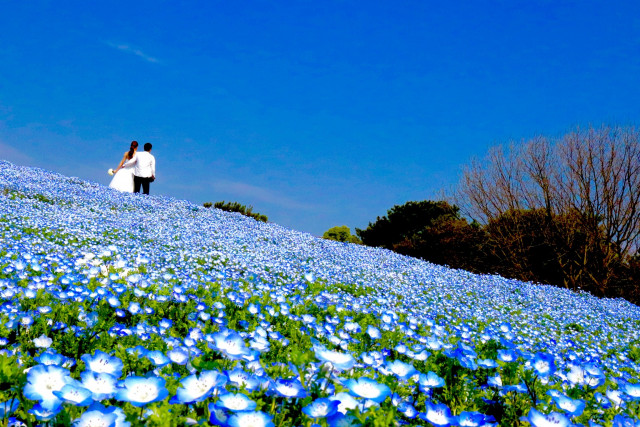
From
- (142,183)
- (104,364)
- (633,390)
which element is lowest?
(633,390)

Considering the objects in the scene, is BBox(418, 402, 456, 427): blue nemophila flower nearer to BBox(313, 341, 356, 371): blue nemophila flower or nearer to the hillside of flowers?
the hillside of flowers

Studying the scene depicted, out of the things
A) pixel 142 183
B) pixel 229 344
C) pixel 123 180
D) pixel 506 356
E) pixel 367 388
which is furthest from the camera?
pixel 142 183

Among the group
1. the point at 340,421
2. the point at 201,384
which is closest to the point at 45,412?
the point at 201,384

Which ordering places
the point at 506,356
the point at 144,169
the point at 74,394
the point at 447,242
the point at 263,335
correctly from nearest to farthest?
the point at 74,394
the point at 506,356
the point at 263,335
the point at 144,169
the point at 447,242

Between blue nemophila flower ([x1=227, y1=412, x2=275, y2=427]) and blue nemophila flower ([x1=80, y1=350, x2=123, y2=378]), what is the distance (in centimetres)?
52

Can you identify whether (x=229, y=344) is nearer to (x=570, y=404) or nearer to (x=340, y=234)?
(x=570, y=404)

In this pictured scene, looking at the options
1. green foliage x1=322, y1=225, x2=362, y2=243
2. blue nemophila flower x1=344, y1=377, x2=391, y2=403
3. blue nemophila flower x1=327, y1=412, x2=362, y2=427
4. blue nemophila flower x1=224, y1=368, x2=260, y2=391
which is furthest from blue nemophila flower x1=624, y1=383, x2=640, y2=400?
green foliage x1=322, y1=225, x2=362, y2=243

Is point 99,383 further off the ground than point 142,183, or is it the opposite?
point 142,183

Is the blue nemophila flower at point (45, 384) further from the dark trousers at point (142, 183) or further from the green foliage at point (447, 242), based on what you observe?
the green foliage at point (447, 242)

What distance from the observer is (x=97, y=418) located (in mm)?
1290

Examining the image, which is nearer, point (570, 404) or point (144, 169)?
point (570, 404)

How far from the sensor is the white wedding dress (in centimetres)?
1691

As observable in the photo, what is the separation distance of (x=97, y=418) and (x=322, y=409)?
0.63 meters

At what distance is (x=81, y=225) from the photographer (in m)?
8.95
